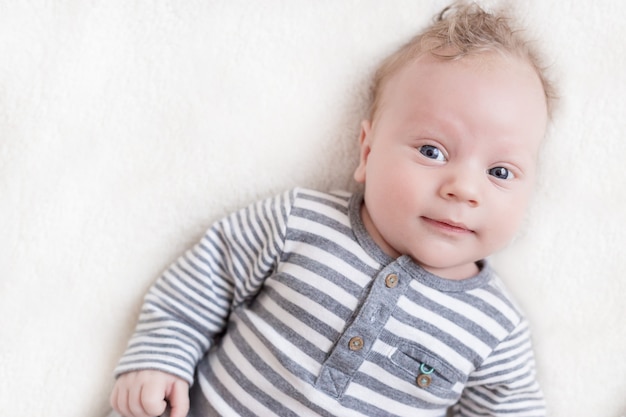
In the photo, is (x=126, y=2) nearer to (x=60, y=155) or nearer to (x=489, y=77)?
(x=60, y=155)

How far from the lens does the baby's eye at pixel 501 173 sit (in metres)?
1.17

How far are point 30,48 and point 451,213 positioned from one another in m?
0.75

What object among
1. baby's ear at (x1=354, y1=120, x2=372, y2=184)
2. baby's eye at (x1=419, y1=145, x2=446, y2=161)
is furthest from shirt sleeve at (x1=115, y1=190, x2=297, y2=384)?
baby's eye at (x1=419, y1=145, x2=446, y2=161)

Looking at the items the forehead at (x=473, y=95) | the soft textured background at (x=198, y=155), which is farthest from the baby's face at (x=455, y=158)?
the soft textured background at (x=198, y=155)

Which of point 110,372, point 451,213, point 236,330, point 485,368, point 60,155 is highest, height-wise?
point 451,213

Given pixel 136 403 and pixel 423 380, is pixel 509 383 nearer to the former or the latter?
pixel 423 380

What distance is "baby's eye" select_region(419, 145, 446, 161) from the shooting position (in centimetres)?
115

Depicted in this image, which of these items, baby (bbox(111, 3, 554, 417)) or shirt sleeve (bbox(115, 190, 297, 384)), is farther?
shirt sleeve (bbox(115, 190, 297, 384))

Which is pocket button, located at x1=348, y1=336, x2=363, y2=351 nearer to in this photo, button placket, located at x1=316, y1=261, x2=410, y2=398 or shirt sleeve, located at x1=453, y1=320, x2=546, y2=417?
button placket, located at x1=316, y1=261, x2=410, y2=398

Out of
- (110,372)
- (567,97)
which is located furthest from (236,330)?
(567,97)

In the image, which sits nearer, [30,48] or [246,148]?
[30,48]

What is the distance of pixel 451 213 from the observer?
3.67ft

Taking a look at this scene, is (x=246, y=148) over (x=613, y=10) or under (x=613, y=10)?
under

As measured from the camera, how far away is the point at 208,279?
1.27 meters
